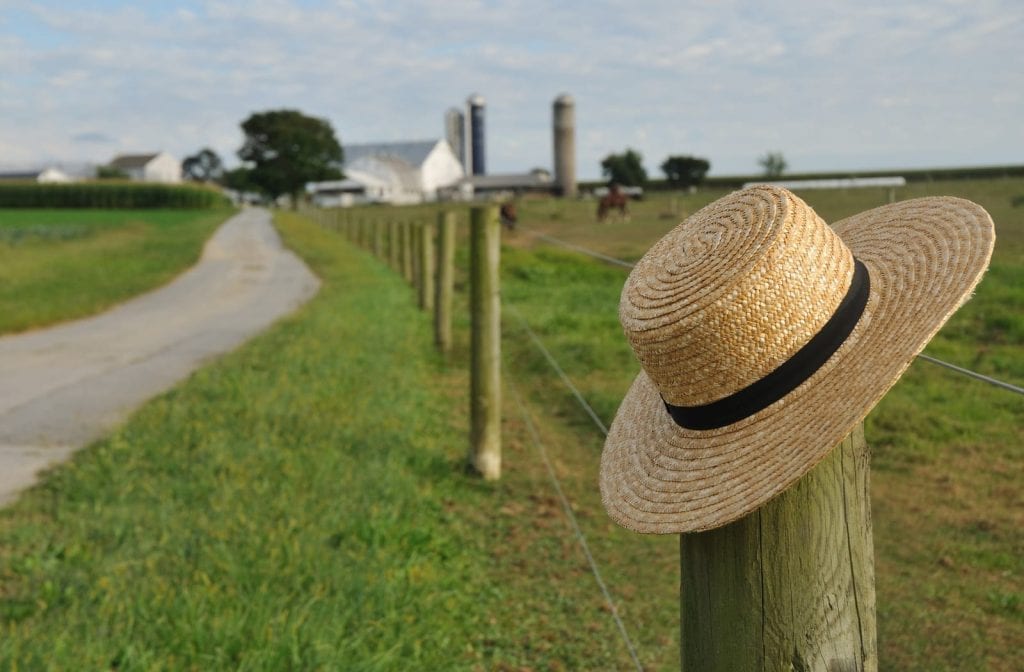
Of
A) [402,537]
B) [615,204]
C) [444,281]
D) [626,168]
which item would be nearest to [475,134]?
[626,168]

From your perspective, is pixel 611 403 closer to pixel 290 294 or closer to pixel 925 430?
pixel 925 430

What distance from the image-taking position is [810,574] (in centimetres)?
171

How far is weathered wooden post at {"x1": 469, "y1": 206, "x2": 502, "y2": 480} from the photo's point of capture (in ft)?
20.0

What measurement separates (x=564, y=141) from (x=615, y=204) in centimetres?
4249

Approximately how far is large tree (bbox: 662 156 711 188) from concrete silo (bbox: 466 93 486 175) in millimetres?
101554

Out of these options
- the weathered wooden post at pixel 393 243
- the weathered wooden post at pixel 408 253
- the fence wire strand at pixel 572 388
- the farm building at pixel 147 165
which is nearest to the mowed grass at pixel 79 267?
the weathered wooden post at pixel 393 243

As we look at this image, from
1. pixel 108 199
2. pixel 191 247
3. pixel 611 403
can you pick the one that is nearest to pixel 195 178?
pixel 108 199

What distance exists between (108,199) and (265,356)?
7310 centimetres

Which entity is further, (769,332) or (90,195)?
(90,195)

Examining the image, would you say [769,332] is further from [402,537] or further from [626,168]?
[626,168]

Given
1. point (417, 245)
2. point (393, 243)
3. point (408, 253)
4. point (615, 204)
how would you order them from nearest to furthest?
point (417, 245), point (408, 253), point (393, 243), point (615, 204)

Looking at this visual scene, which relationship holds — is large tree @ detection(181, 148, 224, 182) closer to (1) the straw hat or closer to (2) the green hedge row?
(2) the green hedge row

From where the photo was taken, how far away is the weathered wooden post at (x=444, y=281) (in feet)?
34.9

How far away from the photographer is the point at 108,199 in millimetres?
76562
